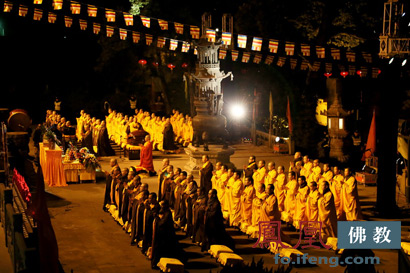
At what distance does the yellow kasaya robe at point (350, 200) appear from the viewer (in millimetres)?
A: 17781

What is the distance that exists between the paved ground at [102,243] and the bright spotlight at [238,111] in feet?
37.0

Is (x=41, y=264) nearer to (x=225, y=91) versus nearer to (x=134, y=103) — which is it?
(x=225, y=91)

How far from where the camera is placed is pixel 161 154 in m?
30.0

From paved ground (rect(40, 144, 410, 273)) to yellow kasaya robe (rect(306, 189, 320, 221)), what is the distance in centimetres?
68

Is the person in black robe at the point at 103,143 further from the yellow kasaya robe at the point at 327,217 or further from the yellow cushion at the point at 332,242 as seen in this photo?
the yellow cushion at the point at 332,242

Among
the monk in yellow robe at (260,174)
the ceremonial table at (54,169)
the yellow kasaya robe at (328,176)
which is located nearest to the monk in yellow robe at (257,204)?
the yellow kasaya robe at (328,176)

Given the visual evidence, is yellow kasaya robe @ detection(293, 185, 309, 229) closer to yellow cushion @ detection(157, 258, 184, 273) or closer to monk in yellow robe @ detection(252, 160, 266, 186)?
monk in yellow robe @ detection(252, 160, 266, 186)

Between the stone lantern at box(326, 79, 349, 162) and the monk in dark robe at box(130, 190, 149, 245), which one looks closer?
the monk in dark robe at box(130, 190, 149, 245)

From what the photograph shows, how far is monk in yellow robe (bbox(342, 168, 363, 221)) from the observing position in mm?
17781

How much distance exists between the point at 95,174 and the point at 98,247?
26.0 feet

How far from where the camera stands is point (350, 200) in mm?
17828

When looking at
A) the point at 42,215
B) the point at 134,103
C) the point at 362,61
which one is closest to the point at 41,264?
the point at 42,215

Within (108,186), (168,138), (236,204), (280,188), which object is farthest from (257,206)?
(168,138)

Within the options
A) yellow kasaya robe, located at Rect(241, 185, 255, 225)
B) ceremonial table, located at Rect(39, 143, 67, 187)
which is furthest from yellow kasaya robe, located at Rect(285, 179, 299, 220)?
ceremonial table, located at Rect(39, 143, 67, 187)
